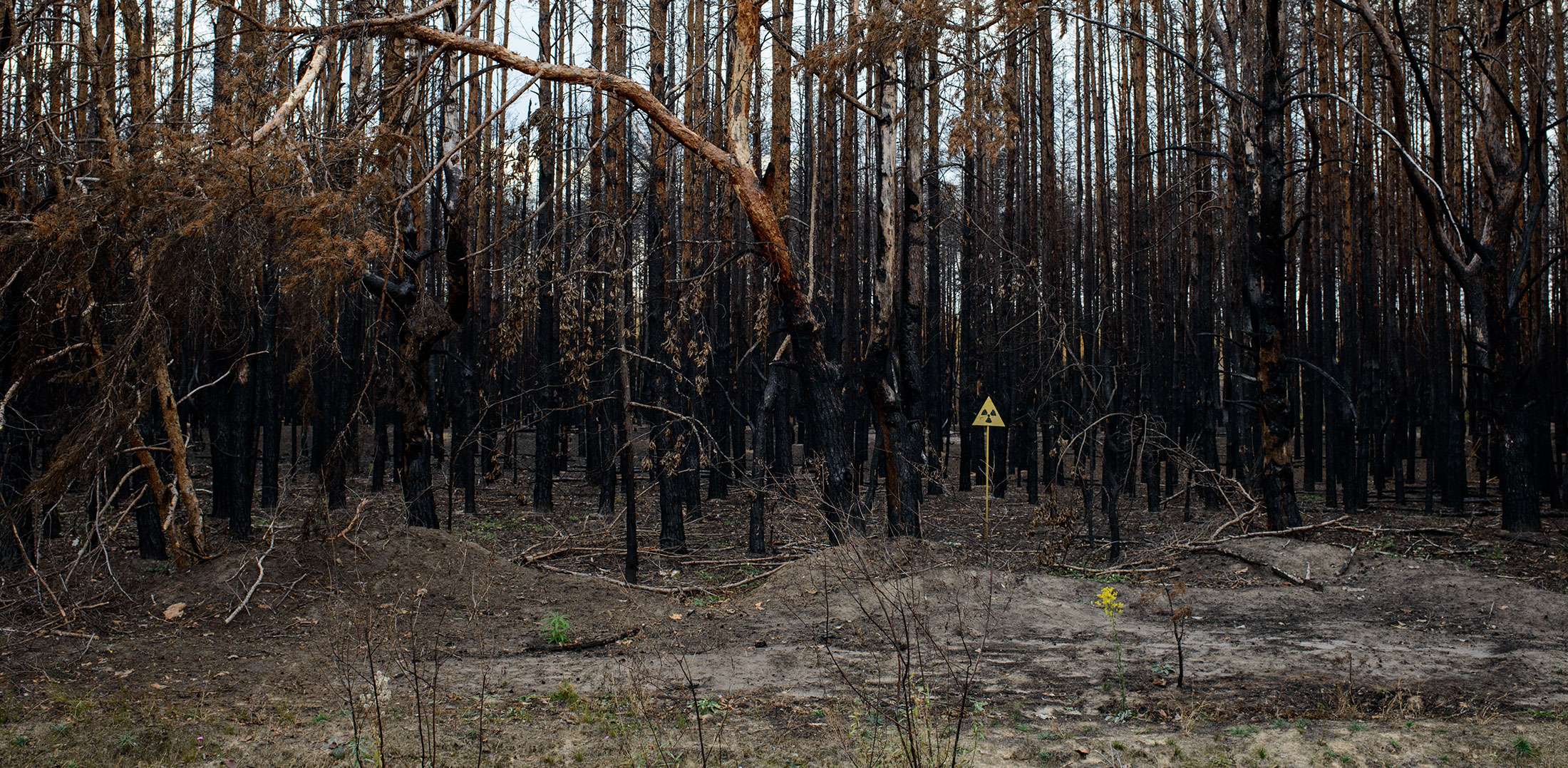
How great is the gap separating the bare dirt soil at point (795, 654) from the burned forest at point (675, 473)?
54 millimetres

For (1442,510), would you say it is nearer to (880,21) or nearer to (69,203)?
(880,21)

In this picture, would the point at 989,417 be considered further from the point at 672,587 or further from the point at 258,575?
the point at 258,575

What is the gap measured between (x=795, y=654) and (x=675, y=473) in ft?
12.3

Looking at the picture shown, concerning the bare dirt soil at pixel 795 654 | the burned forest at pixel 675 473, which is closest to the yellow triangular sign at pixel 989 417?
the burned forest at pixel 675 473

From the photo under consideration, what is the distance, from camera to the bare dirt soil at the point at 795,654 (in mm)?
5281

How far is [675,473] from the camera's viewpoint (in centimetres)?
1117

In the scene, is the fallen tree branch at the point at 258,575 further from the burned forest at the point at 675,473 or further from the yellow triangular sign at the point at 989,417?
the yellow triangular sign at the point at 989,417

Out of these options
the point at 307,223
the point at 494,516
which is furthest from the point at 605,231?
the point at 494,516

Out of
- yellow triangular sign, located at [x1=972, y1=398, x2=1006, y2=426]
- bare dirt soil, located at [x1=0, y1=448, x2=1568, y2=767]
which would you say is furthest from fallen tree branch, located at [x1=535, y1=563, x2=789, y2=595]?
yellow triangular sign, located at [x1=972, y1=398, x2=1006, y2=426]

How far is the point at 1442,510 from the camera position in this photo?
16.1 meters

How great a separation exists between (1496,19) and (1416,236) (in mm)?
8986

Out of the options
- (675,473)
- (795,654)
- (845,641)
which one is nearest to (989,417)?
(675,473)

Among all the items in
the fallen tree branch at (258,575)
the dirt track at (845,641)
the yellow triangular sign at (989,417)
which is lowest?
the dirt track at (845,641)

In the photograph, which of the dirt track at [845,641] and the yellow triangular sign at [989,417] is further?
the yellow triangular sign at [989,417]
